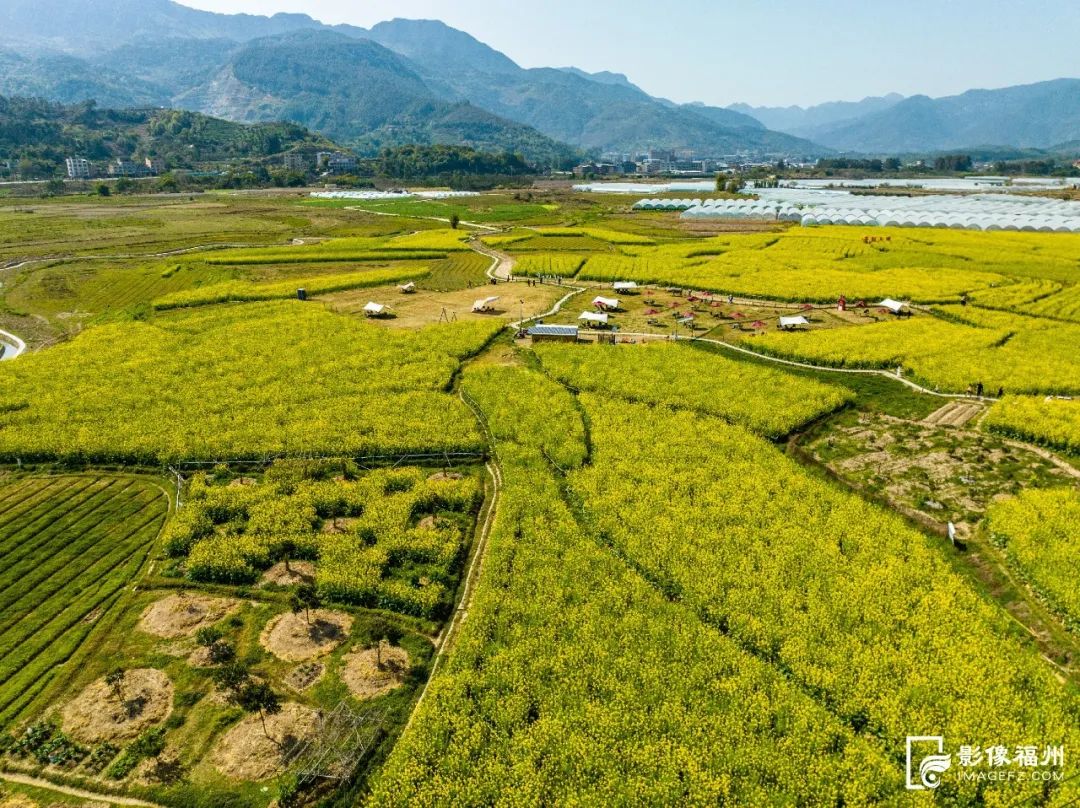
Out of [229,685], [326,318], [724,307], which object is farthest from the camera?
[724,307]

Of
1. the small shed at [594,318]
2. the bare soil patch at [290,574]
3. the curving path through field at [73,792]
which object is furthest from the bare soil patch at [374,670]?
the small shed at [594,318]

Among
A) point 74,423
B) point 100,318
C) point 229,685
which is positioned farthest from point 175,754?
point 100,318

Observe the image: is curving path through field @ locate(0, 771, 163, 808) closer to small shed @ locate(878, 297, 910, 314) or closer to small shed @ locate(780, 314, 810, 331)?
small shed @ locate(780, 314, 810, 331)

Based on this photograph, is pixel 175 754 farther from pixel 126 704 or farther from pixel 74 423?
pixel 74 423

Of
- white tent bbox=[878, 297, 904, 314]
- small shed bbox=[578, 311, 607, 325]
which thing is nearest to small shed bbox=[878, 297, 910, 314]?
white tent bbox=[878, 297, 904, 314]

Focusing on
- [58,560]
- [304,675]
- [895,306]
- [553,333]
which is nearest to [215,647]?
[304,675]

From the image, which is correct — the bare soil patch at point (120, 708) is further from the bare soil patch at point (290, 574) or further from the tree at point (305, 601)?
the bare soil patch at point (290, 574)
